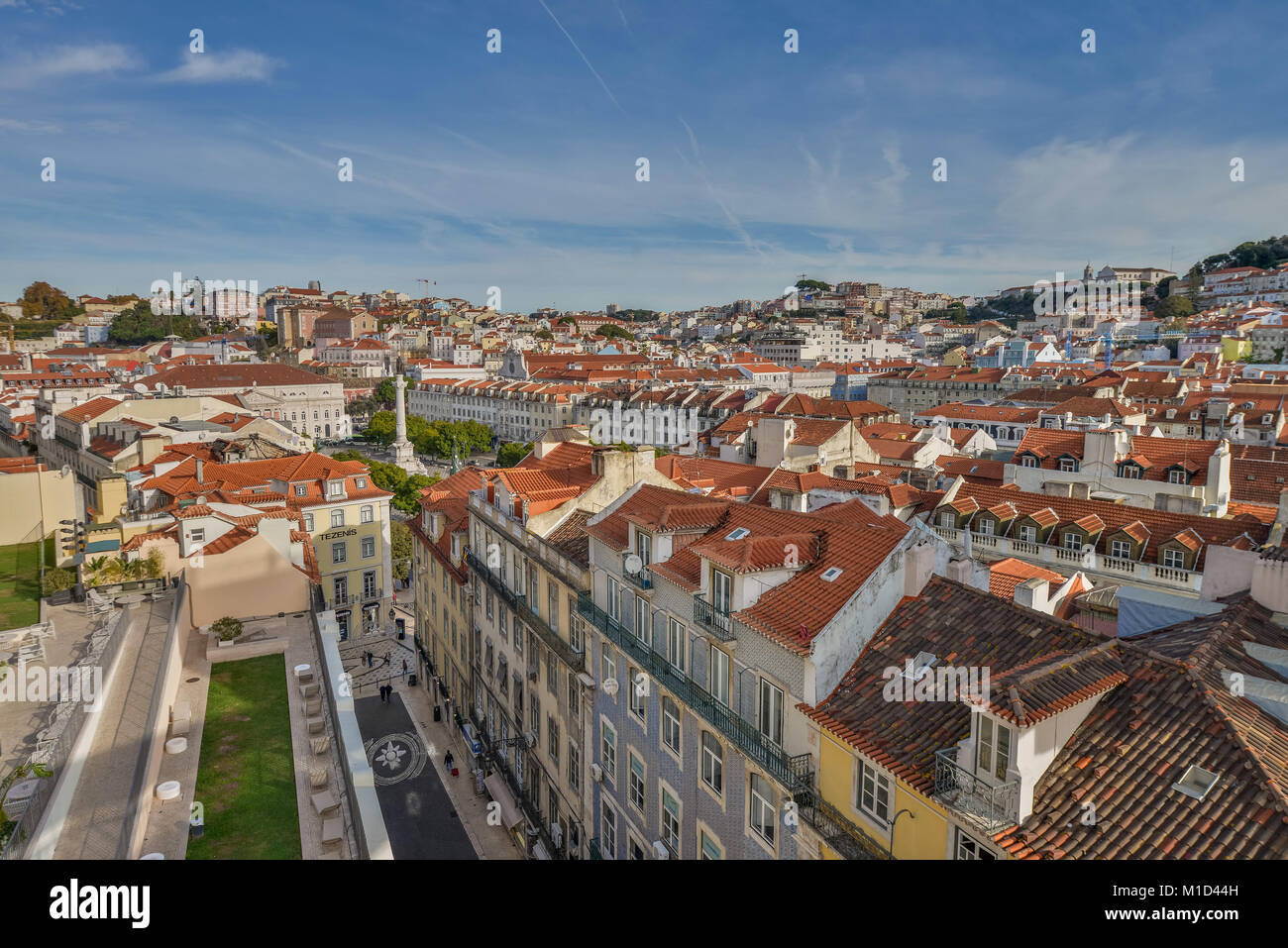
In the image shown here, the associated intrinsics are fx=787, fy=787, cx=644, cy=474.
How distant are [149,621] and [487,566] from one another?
33.2 ft

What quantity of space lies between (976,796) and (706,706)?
238 inches

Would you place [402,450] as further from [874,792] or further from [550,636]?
[874,792]

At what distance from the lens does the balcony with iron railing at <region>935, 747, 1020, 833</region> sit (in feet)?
29.5

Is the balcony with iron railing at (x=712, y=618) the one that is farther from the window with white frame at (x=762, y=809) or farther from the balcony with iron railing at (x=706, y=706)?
the window with white frame at (x=762, y=809)

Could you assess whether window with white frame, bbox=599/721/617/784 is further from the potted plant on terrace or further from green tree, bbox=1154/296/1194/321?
green tree, bbox=1154/296/1194/321

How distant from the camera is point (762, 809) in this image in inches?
516

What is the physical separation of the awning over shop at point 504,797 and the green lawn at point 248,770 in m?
10.1

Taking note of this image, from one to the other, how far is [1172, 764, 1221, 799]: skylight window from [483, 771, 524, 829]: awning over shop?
20210 mm

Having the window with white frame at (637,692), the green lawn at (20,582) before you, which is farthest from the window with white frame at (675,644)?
the green lawn at (20,582)

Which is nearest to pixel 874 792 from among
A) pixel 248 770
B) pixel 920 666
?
pixel 920 666

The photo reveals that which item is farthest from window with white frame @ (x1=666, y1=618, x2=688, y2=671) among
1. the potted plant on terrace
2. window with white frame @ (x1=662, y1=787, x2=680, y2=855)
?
the potted plant on terrace

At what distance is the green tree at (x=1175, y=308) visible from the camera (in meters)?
166

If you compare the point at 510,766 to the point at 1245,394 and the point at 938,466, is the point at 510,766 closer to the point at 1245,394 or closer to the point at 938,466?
the point at 938,466
